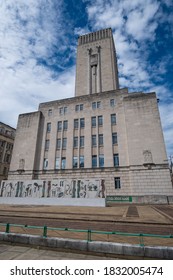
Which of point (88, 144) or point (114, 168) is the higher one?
point (88, 144)

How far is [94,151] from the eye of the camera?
3073 cm

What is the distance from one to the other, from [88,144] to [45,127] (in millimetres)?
12107

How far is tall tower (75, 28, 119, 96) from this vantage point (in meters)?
44.5

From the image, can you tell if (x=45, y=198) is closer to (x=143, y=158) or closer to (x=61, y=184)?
(x=61, y=184)

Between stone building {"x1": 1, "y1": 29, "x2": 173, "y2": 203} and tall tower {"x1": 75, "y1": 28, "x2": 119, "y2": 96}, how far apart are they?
1138cm

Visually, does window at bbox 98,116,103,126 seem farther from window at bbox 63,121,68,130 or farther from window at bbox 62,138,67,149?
window at bbox 62,138,67,149

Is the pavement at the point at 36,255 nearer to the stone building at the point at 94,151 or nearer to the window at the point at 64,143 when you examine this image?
the stone building at the point at 94,151

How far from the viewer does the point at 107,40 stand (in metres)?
48.7

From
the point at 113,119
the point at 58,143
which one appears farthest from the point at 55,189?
the point at 113,119

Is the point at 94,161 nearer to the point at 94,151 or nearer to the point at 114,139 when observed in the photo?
the point at 94,151

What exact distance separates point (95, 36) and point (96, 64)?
41.1ft
